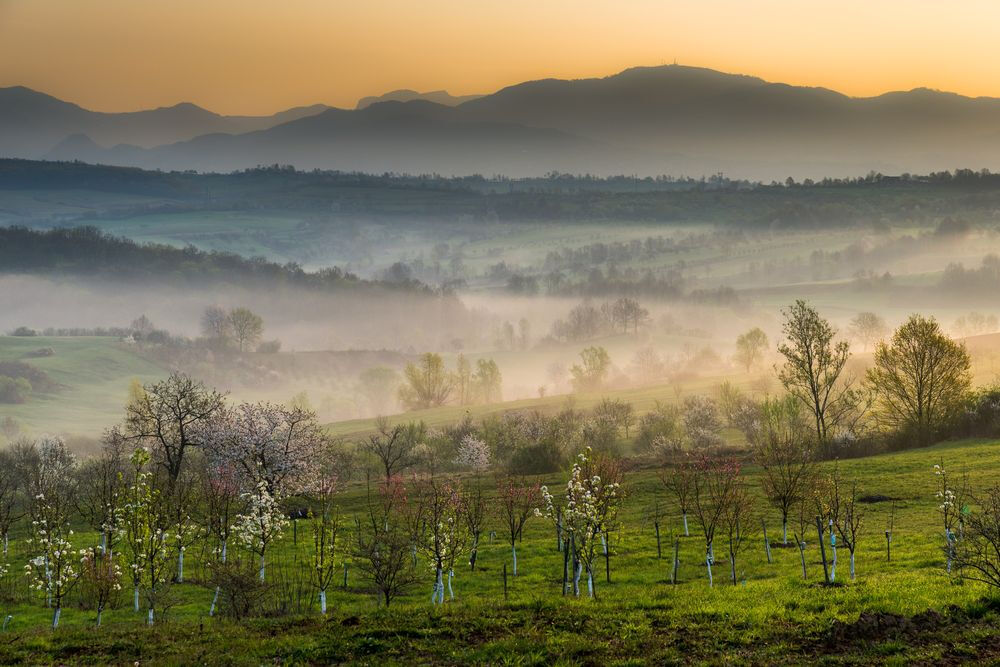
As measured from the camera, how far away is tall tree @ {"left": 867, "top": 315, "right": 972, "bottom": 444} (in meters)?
98.7

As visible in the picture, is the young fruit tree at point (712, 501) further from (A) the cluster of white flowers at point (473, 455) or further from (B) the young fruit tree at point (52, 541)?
(A) the cluster of white flowers at point (473, 455)

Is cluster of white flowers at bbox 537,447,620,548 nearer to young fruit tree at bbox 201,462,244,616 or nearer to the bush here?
young fruit tree at bbox 201,462,244,616

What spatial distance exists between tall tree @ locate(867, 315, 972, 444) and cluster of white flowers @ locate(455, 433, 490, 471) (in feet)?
197

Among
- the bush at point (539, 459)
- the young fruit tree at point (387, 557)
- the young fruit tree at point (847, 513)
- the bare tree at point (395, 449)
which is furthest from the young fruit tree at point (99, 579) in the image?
the bush at point (539, 459)

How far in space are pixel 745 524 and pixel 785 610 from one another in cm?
2112

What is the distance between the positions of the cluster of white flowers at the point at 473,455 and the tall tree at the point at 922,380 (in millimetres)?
60152

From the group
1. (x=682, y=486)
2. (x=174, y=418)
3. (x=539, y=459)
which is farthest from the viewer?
(x=539, y=459)

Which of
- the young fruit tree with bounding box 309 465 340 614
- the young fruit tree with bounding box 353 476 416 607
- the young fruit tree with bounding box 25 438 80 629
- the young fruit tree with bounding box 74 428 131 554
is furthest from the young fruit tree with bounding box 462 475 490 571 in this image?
the young fruit tree with bounding box 25 438 80 629

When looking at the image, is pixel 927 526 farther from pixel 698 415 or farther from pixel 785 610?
pixel 698 415

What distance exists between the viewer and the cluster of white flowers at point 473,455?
13100cm

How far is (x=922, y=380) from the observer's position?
101000 millimetres

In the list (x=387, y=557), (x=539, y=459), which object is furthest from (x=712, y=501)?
(x=539, y=459)

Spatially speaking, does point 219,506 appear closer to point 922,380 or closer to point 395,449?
point 395,449

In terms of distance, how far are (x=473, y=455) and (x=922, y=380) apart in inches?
2680
